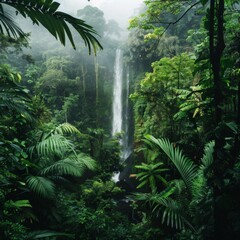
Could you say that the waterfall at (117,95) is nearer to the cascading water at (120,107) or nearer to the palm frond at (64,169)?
the cascading water at (120,107)

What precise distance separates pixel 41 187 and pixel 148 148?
3.42 meters

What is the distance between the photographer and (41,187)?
370 cm

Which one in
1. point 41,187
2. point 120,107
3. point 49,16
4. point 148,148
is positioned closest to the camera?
point 49,16

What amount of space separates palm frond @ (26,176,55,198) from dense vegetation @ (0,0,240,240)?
16mm

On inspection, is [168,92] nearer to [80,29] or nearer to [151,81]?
[151,81]

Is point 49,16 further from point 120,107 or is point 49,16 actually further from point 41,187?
point 120,107

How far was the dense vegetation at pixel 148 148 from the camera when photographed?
159 cm

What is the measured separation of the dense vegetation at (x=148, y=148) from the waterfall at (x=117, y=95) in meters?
2.44

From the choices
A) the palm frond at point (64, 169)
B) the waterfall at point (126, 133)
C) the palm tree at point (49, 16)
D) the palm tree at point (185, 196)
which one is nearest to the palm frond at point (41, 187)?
the palm frond at point (64, 169)

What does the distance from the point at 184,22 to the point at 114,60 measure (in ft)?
20.2

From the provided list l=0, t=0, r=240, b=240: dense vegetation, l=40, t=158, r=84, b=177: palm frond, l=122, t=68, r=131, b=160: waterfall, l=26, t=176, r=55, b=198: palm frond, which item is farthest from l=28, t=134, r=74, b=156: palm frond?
l=122, t=68, r=131, b=160: waterfall

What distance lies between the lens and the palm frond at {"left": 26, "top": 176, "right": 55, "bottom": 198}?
3.66 metres

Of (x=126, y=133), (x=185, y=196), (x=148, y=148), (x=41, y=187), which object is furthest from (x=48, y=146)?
(x=126, y=133)

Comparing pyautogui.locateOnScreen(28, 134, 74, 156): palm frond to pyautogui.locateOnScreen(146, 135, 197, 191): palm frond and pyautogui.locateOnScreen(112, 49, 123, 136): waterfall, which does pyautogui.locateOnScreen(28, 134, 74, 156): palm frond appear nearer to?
pyautogui.locateOnScreen(146, 135, 197, 191): palm frond
